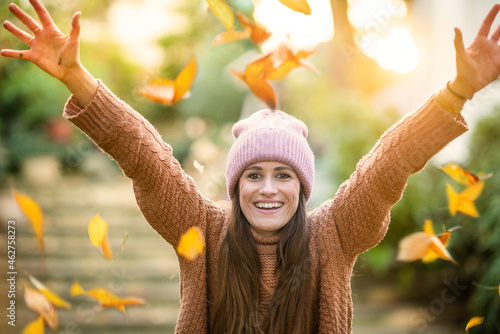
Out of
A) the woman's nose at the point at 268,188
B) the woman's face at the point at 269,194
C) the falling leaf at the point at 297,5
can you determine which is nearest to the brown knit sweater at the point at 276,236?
→ the woman's face at the point at 269,194

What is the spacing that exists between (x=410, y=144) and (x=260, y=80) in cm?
68

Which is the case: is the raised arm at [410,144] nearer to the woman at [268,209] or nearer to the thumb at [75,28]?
the woman at [268,209]

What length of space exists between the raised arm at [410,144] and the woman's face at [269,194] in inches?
8.3

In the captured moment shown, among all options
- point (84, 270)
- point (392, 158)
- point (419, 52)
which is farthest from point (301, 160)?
point (419, 52)

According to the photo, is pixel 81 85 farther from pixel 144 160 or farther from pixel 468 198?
pixel 468 198

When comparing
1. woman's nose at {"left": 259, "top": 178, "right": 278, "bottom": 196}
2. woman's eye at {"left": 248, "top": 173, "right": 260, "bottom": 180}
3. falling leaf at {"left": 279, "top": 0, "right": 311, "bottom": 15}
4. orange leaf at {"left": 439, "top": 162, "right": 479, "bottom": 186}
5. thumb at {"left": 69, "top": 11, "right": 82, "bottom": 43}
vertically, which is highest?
falling leaf at {"left": 279, "top": 0, "right": 311, "bottom": 15}

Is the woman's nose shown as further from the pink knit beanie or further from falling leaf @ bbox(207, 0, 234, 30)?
falling leaf @ bbox(207, 0, 234, 30)

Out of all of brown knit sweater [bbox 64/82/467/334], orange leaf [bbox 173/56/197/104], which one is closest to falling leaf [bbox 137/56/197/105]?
orange leaf [bbox 173/56/197/104]

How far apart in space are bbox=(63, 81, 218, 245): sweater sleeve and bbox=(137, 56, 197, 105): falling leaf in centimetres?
44

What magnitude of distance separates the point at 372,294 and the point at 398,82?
4.49m

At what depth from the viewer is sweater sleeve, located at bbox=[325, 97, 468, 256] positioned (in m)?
1.78

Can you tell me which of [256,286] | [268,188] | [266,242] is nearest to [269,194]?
[268,188]

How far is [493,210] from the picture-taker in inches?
135

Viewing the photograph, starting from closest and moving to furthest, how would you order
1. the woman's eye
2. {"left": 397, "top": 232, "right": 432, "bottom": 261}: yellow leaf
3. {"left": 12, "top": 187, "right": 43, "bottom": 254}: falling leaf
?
the woman's eye → {"left": 397, "top": 232, "right": 432, "bottom": 261}: yellow leaf → {"left": 12, "top": 187, "right": 43, "bottom": 254}: falling leaf
